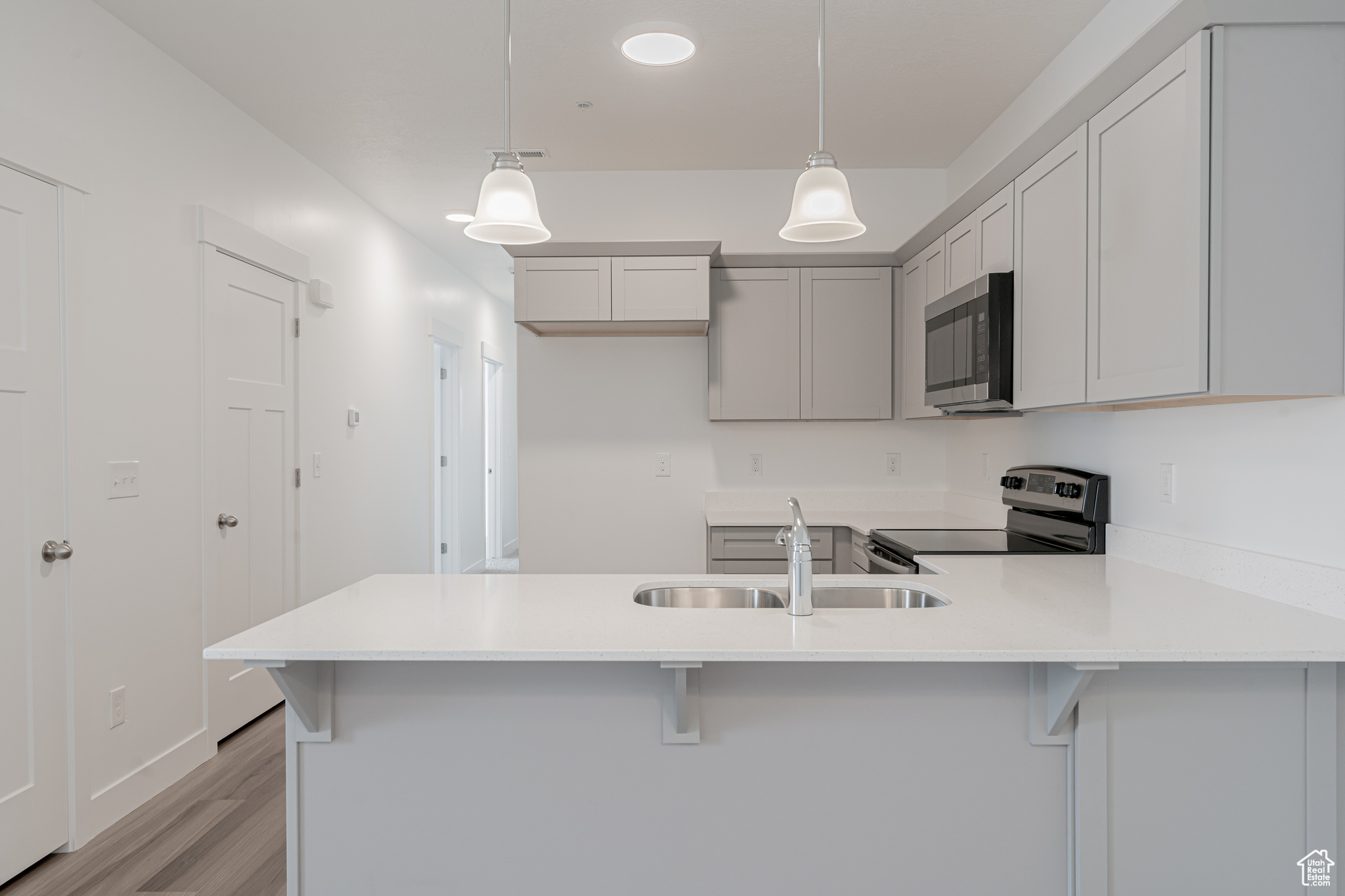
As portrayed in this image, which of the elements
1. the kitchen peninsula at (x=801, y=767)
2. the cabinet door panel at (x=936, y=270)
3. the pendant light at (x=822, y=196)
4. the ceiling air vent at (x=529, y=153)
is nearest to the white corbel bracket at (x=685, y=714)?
the kitchen peninsula at (x=801, y=767)

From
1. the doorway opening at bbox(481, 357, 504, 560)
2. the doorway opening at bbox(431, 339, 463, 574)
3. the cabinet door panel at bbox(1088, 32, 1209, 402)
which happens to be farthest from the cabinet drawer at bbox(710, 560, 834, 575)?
the doorway opening at bbox(481, 357, 504, 560)

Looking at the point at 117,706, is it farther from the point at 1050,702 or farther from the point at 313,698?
the point at 1050,702

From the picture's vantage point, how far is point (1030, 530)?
9.29 feet

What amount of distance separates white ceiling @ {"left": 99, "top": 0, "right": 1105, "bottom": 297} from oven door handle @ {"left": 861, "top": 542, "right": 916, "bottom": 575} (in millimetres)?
1923

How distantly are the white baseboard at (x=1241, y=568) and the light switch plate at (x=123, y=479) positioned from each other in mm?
3395

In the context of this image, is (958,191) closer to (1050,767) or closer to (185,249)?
(1050,767)

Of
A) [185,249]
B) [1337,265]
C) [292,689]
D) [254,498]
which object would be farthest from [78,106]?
[1337,265]

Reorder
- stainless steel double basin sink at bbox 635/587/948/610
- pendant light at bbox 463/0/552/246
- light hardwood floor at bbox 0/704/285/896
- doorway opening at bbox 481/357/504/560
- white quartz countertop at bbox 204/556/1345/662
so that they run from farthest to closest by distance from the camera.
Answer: doorway opening at bbox 481/357/504/560 < light hardwood floor at bbox 0/704/285/896 < stainless steel double basin sink at bbox 635/587/948/610 < pendant light at bbox 463/0/552/246 < white quartz countertop at bbox 204/556/1345/662

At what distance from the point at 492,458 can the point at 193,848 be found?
5820 mm

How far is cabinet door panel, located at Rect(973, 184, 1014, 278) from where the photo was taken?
2.50 metres

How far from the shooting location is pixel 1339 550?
5.40 feet

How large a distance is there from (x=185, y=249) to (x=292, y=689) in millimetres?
2192

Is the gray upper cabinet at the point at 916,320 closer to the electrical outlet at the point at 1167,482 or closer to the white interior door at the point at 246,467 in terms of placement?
the electrical outlet at the point at 1167,482

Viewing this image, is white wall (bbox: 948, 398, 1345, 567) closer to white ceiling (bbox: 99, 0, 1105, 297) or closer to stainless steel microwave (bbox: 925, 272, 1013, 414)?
stainless steel microwave (bbox: 925, 272, 1013, 414)
